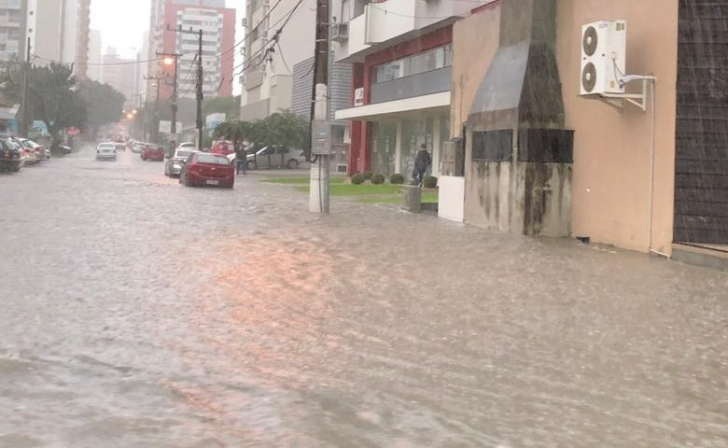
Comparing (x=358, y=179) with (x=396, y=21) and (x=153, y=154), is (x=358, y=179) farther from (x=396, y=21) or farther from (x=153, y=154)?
(x=153, y=154)

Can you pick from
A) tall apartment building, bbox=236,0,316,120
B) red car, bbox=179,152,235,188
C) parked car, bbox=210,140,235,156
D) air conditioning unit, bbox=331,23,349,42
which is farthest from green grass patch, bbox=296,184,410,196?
tall apartment building, bbox=236,0,316,120

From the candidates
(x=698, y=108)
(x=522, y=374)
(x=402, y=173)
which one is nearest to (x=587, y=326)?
(x=522, y=374)

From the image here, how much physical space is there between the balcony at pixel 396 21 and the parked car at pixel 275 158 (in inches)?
528

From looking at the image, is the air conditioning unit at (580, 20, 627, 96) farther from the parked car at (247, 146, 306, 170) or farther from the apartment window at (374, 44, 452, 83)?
the parked car at (247, 146, 306, 170)

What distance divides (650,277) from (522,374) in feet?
18.3

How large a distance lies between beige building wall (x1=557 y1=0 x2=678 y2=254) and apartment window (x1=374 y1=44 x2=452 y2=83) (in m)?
15.4

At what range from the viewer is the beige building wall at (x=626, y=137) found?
1319 cm

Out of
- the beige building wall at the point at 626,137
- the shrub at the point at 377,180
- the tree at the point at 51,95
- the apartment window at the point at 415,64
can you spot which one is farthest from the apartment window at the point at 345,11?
the tree at the point at 51,95

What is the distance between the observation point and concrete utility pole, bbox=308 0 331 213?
20.7m

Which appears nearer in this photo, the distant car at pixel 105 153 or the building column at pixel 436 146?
the building column at pixel 436 146

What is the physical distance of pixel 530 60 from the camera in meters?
16.3

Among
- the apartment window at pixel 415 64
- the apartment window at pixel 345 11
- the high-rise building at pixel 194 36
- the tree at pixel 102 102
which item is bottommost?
the apartment window at pixel 415 64

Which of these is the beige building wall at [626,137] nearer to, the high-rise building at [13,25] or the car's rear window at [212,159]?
the car's rear window at [212,159]

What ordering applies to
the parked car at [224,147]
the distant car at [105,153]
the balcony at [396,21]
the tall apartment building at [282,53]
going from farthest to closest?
the tall apartment building at [282,53] → the distant car at [105,153] → the parked car at [224,147] → the balcony at [396,21]
